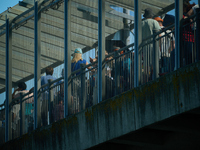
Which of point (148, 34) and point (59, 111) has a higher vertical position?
point (148, 34)

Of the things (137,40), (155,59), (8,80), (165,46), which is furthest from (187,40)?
(8,80)

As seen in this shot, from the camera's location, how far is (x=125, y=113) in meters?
11.0

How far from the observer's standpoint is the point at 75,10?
13609 mm

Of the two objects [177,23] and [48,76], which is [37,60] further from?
[177,23]

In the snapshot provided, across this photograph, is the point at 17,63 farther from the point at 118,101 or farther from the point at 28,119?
the point at 118,101

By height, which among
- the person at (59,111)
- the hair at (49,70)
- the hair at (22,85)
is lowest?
the person at (59,111)

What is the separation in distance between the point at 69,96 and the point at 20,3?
153 inches

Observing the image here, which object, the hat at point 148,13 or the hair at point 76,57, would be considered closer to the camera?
the hat at point 148,13

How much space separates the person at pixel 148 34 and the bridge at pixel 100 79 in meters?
0.02

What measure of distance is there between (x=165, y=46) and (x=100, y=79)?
2181mm

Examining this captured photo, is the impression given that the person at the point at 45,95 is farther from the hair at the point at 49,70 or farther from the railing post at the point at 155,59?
the railing post at the point at 155,59

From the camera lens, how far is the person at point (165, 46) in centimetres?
1049

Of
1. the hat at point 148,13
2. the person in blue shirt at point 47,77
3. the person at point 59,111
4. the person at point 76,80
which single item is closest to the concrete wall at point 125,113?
the person at point 59,111

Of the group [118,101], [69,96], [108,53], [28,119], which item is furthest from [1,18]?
[118,101]
